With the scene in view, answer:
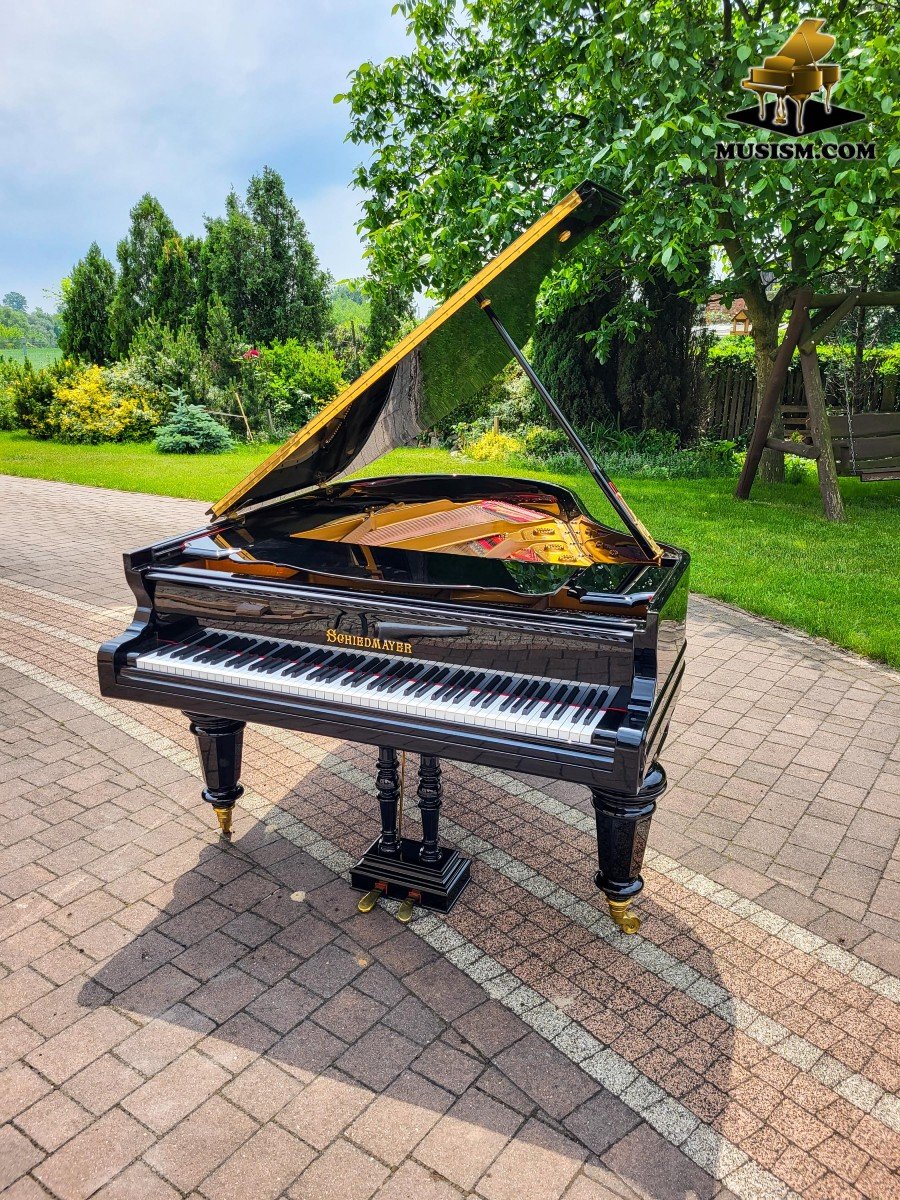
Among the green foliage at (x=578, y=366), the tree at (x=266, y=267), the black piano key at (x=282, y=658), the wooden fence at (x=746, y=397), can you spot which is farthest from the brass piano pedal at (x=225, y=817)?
the tree at (x=266, y=267)

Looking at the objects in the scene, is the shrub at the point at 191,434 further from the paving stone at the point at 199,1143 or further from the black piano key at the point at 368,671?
the paving stone at the point at 199,1143

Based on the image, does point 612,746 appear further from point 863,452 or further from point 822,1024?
point 863,452

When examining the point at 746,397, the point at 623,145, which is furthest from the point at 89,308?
the point at 623,145

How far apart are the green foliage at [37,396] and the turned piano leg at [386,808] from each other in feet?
66.1

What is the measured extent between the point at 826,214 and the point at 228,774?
8.33 meters

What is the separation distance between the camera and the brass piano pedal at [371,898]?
345 centimetres

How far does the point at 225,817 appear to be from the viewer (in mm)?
3928

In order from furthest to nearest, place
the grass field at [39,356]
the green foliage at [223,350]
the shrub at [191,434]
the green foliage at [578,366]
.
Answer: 1. the grass field at [39,356]
2. the green foliage at [223,350]
3. the shrub at [191,434]
4. the green foliage at [578,366]

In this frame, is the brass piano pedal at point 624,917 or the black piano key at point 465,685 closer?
the black piano key at point 465,685

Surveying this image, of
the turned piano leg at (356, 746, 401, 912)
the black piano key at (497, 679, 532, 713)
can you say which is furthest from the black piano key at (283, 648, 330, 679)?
the black piano key at (497, 679, 532, 713)

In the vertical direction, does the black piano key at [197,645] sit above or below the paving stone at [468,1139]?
above

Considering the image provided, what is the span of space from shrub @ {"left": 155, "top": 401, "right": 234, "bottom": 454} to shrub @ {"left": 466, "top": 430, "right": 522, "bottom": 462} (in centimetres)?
620

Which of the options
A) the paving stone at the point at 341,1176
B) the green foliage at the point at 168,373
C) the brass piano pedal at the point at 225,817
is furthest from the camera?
the green foliage at the point at 168,373

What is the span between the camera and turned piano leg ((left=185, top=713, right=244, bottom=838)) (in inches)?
147
